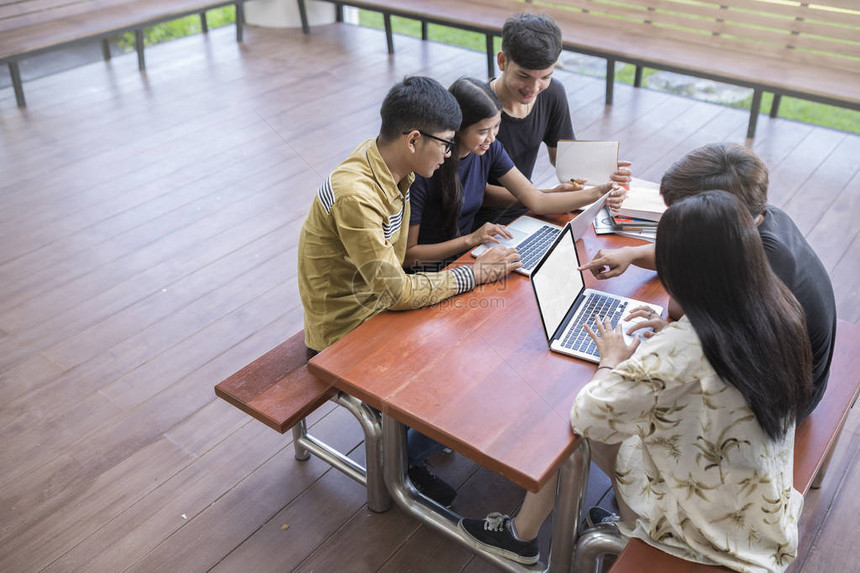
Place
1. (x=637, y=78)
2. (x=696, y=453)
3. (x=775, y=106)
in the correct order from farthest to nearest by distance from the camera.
Answer: (x=637, y=78) → (x=775, y=106) → (x=696, y=453)

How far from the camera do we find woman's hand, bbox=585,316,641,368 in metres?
1.63

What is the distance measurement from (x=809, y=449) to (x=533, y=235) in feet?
2.98

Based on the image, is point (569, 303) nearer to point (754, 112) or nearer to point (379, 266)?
point (379, 266)

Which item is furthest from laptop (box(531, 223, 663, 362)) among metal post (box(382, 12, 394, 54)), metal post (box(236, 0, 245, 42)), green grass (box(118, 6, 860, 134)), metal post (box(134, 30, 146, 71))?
metal post (box(236, 0, 245, 42))

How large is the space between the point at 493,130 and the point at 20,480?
5.61 feet

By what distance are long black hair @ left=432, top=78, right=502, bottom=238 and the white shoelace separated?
0.88 metres

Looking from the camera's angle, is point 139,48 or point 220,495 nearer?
point 220,495

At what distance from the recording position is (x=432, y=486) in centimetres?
218

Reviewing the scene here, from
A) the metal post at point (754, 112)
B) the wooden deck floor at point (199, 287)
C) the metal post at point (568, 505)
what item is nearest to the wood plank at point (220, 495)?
the wooden deck floor at point (199, 287)

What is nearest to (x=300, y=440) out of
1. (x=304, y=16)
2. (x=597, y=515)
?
(x=597, y=515)

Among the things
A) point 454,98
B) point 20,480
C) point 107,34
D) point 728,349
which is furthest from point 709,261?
point 107,34

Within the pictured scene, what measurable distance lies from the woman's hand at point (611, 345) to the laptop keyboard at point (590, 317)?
0.11 ft

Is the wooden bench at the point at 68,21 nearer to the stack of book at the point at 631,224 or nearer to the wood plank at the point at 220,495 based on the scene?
the wood plank at the point at 220,495

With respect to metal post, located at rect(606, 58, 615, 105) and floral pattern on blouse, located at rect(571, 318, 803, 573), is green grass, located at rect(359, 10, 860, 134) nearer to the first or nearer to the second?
metal post, located at rect(606, 58, 615, 105)
